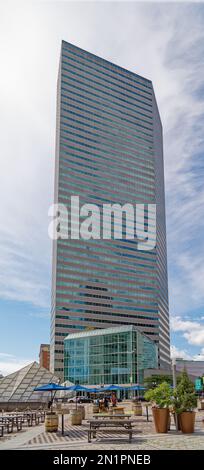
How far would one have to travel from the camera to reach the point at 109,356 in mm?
86500

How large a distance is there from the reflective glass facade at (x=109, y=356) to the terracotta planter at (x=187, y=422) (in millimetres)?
66351

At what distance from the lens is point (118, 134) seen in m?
164

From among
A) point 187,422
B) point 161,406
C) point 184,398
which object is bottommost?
point 187,422

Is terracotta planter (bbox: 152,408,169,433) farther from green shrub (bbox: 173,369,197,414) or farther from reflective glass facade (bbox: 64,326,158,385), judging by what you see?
reflective glass facade (bbox: 64,326,158,385)

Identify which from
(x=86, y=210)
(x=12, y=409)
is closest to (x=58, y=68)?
(x=86, y=210)

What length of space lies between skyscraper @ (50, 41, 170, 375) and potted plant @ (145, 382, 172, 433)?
365 ft

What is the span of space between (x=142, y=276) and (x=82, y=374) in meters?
61.8

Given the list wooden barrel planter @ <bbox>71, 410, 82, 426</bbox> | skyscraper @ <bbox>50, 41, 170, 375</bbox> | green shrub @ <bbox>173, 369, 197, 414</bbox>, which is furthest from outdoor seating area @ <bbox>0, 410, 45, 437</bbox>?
skyscraper @ <bbox>50, 41, 170, 375</bbox>

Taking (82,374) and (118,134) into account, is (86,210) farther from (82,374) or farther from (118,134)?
(82,374)

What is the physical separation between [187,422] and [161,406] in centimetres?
113

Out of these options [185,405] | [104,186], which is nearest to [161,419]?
[185,405]

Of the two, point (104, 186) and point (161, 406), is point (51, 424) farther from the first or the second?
point (104, 186)

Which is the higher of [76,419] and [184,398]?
[184,398]

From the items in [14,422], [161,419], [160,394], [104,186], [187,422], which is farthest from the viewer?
[104,186]
